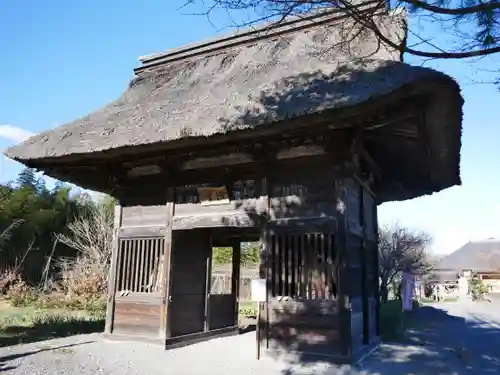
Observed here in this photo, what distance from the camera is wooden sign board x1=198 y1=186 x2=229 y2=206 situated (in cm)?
650

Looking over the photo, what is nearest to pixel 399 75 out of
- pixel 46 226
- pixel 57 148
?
pixel 57 148

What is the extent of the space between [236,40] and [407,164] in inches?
151

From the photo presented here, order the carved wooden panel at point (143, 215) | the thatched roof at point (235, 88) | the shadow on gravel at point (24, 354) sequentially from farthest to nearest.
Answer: the carved wooden panel at point (143, 215) → the shadow on gravel at point (24, 354) → the thatched roof at point (235, 88)

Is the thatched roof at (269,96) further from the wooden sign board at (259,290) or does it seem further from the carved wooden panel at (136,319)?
the carved wooden panel at (136,319)

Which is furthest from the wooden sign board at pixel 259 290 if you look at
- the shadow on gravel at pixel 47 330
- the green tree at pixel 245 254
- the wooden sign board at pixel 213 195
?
the green tree at pixel 245 254

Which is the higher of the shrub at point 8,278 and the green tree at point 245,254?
the green tree at point 245,254

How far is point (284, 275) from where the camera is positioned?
5891 mm

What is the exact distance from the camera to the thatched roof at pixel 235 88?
5.11 metres

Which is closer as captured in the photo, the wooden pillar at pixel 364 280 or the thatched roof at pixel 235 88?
the thatched roof at pixel 235 88

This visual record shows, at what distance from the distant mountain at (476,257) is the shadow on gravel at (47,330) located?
3438cm

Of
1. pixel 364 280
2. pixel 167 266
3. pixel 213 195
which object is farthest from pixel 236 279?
pixel 364 280

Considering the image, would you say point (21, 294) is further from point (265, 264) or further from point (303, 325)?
point (303, 325)

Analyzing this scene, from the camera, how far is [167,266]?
682 cm

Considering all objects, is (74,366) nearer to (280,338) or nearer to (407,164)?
(280,338)
